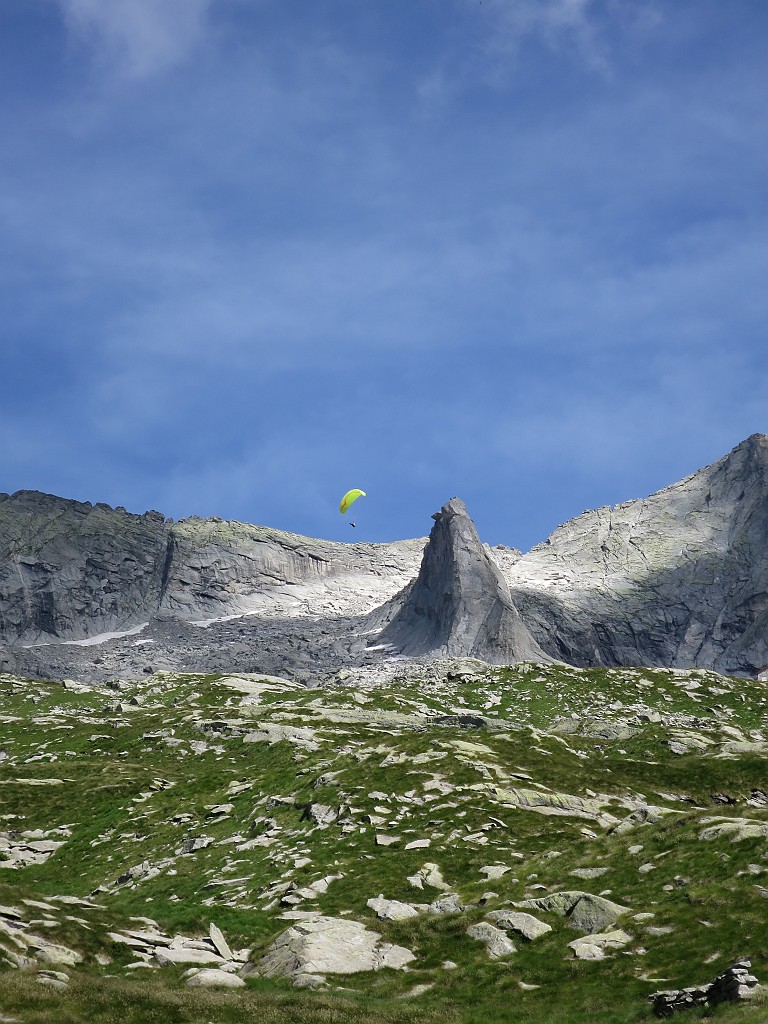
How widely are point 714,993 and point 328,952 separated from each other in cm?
1387

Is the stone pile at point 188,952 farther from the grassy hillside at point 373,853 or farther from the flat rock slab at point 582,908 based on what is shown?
the flat rock slab at point 582,908

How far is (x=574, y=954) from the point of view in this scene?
99.8ft

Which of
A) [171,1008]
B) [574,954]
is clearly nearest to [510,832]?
[574,954]

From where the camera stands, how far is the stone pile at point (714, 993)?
78.4 ft

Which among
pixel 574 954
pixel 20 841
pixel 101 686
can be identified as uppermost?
pixel 101 686

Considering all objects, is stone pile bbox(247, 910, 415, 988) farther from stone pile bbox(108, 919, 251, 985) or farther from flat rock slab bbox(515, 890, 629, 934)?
flat rock slab bbox(515, 890, 629, 934)

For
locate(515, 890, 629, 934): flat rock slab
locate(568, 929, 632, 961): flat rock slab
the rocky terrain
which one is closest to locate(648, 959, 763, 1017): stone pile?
the rocky terrain

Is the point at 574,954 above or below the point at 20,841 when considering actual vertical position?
below

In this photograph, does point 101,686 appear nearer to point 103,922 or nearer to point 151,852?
point 151,852

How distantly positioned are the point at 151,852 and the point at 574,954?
30261 mm

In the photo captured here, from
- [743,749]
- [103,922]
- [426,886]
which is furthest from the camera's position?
[743,749]

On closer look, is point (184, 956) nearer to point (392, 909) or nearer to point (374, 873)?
point (392, 909)

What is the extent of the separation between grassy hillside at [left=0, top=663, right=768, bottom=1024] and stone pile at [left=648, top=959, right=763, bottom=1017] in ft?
2.14

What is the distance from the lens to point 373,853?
156 ft
